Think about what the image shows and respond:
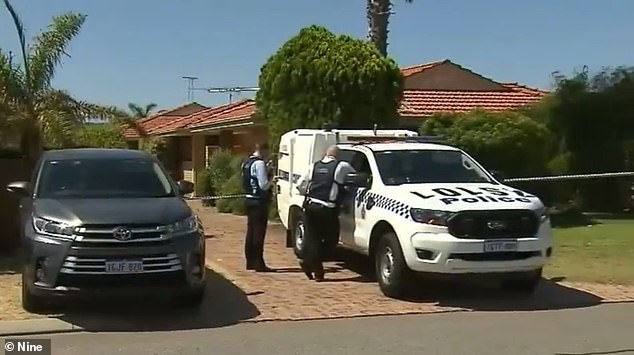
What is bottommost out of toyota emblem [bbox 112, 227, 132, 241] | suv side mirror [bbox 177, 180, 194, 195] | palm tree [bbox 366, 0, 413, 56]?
toyota emblem [bbox 112, 227, 132, 241]

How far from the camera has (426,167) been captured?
12328 mm

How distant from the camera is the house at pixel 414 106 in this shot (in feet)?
88.4

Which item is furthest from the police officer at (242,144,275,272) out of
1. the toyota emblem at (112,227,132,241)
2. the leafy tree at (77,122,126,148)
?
the leafy tree at (77,122,126,148)

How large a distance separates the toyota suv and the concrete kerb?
0.27 m

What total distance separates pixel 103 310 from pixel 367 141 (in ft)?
17.5

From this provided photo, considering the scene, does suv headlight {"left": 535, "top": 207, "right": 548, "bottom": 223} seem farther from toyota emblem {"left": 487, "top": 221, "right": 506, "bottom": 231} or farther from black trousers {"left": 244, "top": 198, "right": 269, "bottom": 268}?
black trousers {"left": 244, "top": 198, "right": 269, "bottom": 268}

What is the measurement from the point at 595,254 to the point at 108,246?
28.8 ft

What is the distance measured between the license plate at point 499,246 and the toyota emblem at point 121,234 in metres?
3.93

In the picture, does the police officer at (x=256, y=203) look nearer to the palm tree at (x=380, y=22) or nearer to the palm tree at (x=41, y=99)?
the palm tree at (x=41, y=99)

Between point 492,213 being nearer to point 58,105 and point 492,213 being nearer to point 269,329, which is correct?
point 269,329

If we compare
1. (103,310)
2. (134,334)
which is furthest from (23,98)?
(134,334)

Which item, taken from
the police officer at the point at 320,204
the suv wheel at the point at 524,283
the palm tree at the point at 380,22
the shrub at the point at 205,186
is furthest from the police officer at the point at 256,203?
the shrub at the point at 205,186

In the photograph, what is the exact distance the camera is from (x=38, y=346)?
8.47 meters

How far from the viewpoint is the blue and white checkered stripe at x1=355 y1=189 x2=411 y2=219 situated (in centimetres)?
1104
